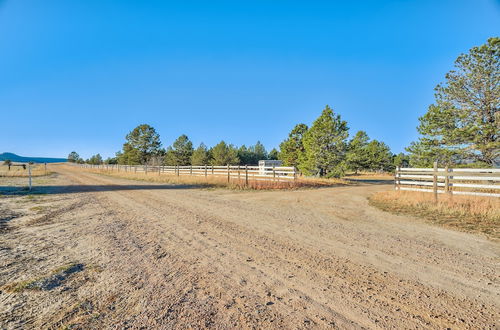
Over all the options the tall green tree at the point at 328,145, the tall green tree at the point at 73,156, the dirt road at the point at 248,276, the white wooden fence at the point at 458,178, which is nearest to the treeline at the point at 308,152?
the tall green tree at the point at 328,145

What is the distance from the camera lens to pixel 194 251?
3.83 m

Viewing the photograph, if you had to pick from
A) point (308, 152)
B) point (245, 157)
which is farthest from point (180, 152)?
point (308, 152)

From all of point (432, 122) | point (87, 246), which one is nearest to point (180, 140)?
point (432, 122)

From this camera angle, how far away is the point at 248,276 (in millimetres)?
2945

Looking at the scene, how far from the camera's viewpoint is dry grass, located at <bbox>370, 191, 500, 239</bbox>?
18.9 ft

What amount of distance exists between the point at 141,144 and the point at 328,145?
45.4 metres

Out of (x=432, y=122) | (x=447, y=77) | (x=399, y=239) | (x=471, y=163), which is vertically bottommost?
(x=399, y=239)

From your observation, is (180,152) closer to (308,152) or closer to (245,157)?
(245,157)

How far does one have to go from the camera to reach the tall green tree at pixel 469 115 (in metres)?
13.9

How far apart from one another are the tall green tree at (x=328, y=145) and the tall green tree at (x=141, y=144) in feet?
140

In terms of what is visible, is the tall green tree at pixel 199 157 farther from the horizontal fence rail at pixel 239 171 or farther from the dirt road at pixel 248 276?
the dirt road at pixel 248 276

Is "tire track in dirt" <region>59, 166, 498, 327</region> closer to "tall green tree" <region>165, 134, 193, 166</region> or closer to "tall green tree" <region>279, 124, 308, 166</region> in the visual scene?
"tall green tree" <region>279, 124, 308, 166</region>

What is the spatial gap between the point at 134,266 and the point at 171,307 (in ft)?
4.31

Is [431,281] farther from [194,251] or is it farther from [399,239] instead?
[194,251]
